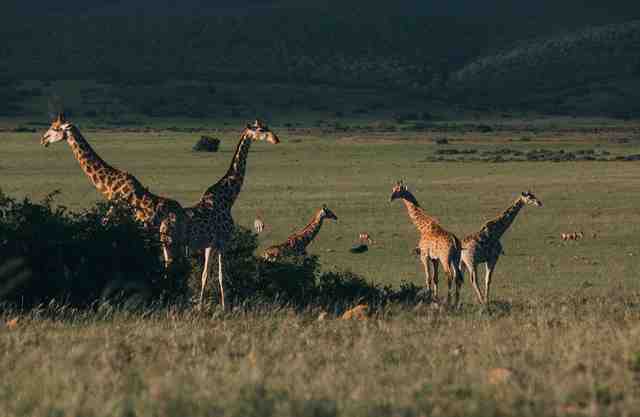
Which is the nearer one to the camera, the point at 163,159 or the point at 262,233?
the point at 262,233

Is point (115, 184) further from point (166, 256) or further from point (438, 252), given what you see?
point (438, 252)

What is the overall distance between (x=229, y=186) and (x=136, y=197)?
946 millimetres

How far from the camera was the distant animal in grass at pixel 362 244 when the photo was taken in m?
22.1

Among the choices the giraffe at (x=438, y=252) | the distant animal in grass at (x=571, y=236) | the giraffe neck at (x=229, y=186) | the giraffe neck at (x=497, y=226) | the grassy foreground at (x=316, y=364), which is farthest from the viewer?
the distant animal in grass at (x=571, y=236)

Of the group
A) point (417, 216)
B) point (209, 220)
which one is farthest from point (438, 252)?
point (209, 220)

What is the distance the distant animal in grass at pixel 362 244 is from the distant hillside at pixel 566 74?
278 feet

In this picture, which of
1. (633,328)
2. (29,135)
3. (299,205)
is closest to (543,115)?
(29,135)

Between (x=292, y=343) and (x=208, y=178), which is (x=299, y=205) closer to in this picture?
(x=208, y=178)

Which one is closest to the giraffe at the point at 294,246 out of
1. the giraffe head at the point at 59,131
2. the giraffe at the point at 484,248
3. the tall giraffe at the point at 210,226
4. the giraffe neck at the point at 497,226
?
the giraffe at the point at 484,248

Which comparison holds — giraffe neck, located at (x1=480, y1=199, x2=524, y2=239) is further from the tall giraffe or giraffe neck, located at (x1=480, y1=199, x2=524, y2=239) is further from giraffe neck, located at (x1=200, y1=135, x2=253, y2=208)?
the tall giraffe

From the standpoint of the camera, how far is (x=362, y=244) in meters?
23.0

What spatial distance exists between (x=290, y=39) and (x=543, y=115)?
186 feet

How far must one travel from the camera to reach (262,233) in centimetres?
2436

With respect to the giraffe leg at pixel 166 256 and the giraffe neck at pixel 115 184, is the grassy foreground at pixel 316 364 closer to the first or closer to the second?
the giraffe leg at pixel 166 256
